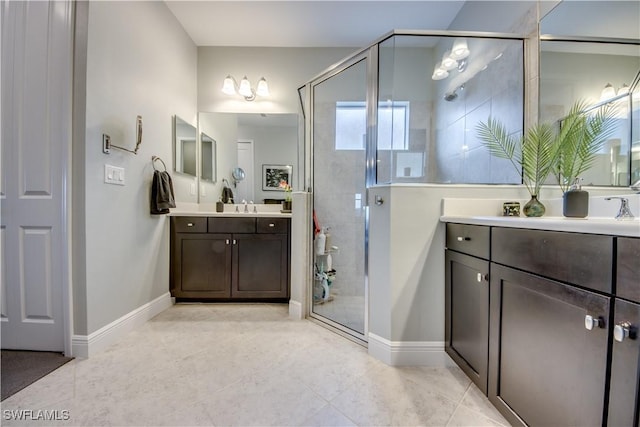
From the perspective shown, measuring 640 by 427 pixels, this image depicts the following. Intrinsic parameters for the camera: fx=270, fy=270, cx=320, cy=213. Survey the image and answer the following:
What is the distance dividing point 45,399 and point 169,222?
1456 millimetres

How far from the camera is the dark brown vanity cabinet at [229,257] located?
8.08ft

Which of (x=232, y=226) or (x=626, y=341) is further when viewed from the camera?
(x=232, y=226)

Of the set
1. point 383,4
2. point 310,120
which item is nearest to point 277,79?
point 310,120

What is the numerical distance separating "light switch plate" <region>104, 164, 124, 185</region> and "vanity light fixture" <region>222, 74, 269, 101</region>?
58.8 inches

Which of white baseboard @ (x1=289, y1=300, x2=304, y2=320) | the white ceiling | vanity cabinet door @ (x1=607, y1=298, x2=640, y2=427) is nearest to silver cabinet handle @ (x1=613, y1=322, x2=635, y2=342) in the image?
vanity cabinet door @ (x1=607, y1=298, x2=640, y2=427)

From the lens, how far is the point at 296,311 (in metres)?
2.21

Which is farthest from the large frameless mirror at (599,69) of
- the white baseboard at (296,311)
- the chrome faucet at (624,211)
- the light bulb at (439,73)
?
the white baseboard at (296,311)

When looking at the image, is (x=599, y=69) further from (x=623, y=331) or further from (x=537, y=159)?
(x=623, y=331)

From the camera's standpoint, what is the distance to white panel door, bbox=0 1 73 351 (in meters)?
1.56

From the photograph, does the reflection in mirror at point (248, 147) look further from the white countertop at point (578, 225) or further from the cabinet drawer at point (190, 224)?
the white countertop at point (578, 225)

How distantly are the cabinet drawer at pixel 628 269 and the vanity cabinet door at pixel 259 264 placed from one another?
6.87 feet

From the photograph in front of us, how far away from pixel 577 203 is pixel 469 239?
0.43 meters

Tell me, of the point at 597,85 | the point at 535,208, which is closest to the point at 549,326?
the point at 535,208

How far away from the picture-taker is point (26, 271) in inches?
62.9
